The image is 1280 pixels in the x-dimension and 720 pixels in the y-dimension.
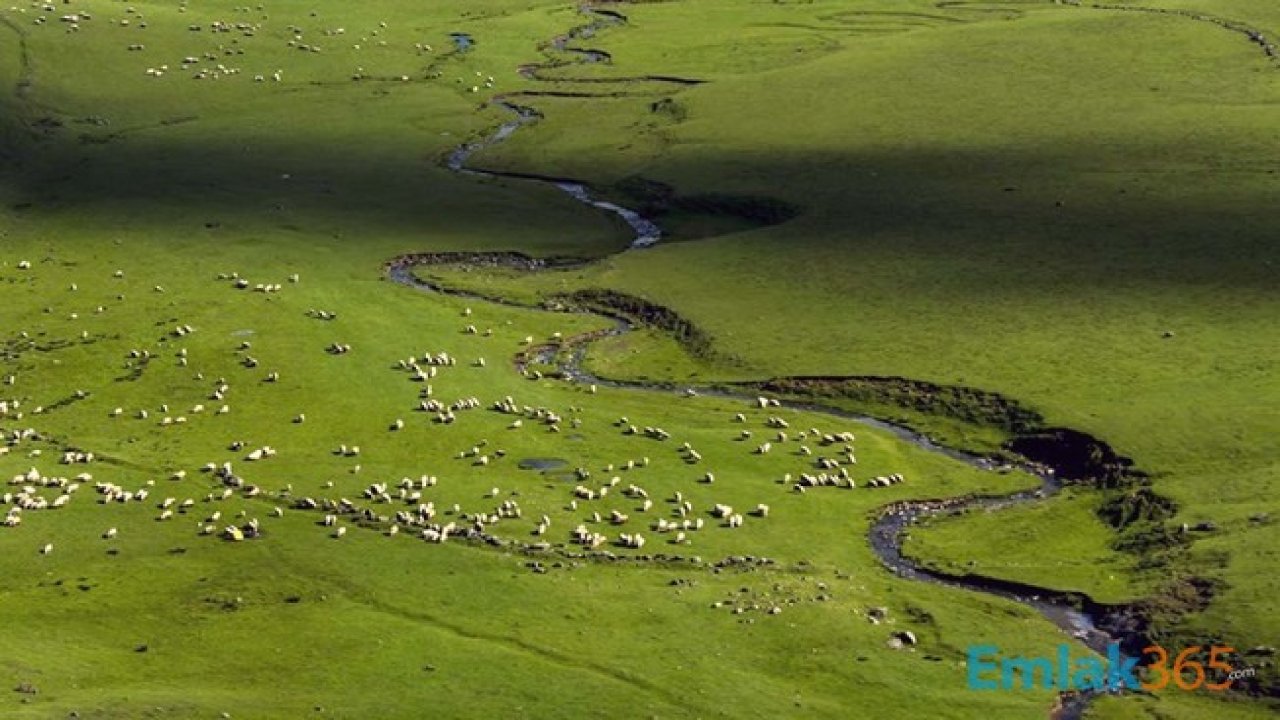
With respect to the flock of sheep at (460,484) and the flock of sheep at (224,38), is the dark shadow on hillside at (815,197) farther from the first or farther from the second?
the flock of sheep at (460,484)

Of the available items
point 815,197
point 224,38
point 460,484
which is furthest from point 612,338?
A: point 224,38

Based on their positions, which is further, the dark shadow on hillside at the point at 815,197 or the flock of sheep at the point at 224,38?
the flock of sheep at the point at 224,38

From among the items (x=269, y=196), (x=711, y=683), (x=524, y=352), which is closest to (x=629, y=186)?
(x=269, y=196)

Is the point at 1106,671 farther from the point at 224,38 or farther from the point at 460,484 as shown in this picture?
the point at 224,38

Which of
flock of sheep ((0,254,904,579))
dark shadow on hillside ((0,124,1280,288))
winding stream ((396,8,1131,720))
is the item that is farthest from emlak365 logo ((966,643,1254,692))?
dark shadow on hillside ((0,124,1280,288))

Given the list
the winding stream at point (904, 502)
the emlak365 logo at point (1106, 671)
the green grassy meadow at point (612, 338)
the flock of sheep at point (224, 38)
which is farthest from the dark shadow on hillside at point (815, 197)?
the emlak365 logo at point (1106, 671)

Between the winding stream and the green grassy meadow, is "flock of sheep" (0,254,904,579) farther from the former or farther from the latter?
the winding stream
